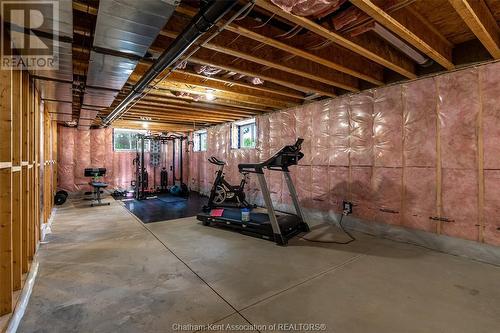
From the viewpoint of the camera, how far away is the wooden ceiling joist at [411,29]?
6.08 ft

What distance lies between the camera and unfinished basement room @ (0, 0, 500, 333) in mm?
1816

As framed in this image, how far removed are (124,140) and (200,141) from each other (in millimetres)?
2928

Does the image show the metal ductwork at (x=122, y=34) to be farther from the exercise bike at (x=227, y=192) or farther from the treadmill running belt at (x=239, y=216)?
the exercise bike at (x=227, y=192)

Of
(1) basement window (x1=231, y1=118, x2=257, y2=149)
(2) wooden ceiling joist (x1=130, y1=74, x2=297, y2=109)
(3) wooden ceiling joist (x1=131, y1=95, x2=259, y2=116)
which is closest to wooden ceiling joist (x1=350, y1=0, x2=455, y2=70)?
(2) wooden ceiling joist (x1=130, y1=74, x2=297, y2=109)

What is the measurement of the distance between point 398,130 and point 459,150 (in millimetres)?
782

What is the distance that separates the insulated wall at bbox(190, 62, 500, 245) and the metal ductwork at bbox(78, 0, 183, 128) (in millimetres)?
3430

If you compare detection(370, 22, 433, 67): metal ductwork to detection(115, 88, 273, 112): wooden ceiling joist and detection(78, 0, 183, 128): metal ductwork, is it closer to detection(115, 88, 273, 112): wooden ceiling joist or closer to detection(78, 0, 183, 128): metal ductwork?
detection(78, 0, 183, 128): metal ductwork

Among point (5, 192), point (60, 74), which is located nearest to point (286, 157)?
point (60, 74)

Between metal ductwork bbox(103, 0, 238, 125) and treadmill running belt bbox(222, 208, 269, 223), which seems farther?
treadmill running belt bbox(222, 208, 269, 223)

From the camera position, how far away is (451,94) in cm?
311

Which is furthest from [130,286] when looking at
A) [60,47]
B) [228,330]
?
[60,47]

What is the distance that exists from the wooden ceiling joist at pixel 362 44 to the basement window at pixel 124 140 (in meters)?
8.32

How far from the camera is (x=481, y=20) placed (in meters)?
2.06

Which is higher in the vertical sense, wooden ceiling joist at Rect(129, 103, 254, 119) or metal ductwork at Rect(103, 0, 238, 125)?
wooden ceiling joist at Rect(129, 103, 254, 119)
